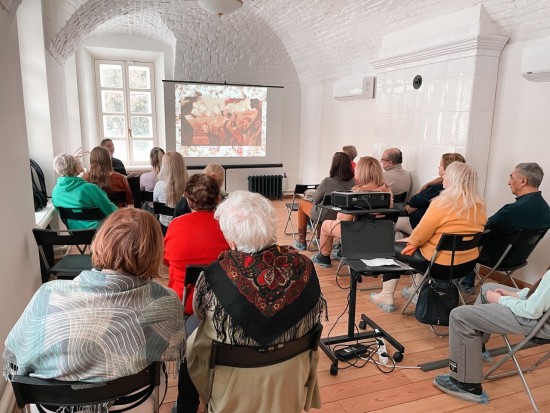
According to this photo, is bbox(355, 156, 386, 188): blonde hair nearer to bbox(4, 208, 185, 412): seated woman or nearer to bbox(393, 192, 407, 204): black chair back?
bbox(393, 192, 407, 204): black chair back

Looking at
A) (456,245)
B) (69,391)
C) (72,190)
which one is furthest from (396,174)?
(69,391)

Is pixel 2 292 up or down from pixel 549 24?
down

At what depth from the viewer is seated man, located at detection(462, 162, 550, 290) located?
2879 mm

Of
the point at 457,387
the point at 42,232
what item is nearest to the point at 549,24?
the point at 457,387

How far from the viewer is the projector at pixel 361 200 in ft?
9.53

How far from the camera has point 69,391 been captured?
3.82 ft


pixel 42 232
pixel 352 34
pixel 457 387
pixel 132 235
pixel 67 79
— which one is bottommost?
pixel 457 387

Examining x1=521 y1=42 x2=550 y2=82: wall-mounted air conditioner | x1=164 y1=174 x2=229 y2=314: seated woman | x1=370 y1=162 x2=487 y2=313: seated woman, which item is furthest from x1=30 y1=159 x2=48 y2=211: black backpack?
x1=521 y1=42 x2=550 y2=82: wall-mounted air conditioner

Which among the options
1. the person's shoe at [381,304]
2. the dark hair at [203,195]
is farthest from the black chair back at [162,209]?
the person's shoe at [381,304]

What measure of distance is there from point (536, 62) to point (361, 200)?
191 cm

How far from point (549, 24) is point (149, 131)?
6.50 metres

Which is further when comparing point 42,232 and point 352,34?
point 352,34

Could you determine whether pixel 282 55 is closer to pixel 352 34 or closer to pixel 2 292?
pixel 352 34

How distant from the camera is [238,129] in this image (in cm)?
752
